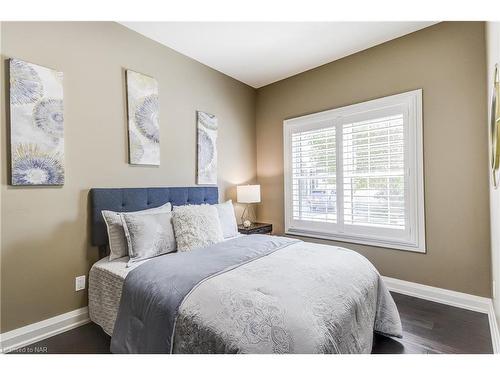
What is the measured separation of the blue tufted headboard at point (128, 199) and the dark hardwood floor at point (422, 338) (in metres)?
0.75

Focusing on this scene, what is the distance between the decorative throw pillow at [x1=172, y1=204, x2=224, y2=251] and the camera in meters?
2.21

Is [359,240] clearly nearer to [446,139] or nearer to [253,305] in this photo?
[446,139]

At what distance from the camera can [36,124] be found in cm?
194

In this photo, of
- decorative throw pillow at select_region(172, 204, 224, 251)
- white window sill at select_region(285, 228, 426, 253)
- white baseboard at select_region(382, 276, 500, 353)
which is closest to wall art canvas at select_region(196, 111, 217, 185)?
decorative throw pillow at select_region(172, 204, 224, 251)

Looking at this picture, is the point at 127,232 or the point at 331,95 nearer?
the point at 127,232

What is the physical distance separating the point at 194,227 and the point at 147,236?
1.31ft

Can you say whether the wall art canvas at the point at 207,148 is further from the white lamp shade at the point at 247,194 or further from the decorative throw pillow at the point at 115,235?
the decorative throw pillow at the point at 115,235

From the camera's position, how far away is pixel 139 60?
104 inches

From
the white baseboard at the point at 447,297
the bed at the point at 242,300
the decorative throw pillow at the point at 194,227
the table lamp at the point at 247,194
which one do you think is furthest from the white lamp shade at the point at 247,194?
the white baseboard at the point at 447,297

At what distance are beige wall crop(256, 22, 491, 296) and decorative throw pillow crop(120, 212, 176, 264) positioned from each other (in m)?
2.26

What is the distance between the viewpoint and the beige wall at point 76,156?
188 cm
